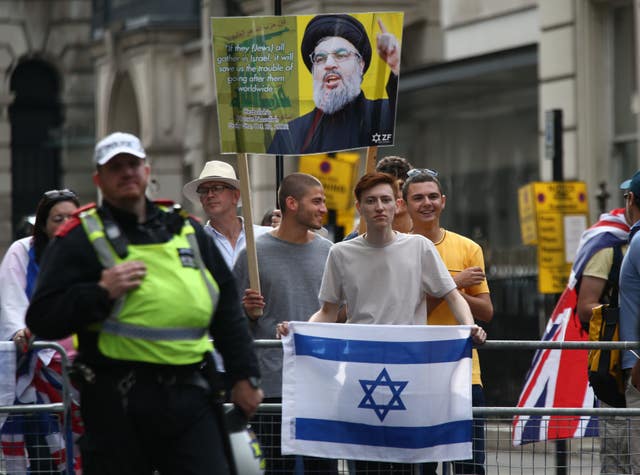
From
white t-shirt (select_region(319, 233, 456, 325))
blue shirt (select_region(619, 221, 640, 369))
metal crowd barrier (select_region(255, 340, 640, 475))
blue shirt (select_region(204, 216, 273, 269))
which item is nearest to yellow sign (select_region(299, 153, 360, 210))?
blue shirt (select_region(204, 216, 273, 269))

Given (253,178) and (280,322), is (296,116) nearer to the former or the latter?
(280,322)

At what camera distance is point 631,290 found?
9.16 metres

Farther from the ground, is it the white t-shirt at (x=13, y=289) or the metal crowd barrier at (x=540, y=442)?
the white t-shirt at (x=13, y=289)

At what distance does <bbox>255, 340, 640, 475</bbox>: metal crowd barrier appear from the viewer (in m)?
9.05

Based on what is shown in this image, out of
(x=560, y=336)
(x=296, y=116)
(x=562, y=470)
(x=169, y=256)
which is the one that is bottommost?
(x=562, y=470)

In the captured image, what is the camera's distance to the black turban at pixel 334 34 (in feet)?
33.8

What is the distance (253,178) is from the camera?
92.6 ft

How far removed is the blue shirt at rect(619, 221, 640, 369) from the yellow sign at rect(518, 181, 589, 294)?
20.0 feet

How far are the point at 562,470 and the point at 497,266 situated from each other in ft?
32.3

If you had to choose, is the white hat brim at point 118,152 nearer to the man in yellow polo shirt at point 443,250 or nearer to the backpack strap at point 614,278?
the man in yellow polo shirt at point 443,250

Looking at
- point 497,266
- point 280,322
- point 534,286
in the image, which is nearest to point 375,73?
point 280,322

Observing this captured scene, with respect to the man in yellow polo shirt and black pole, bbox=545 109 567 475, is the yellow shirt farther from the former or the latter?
black pole, bbox=545 109 567 475

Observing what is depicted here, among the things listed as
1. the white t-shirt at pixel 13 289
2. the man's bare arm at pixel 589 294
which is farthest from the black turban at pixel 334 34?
the white t-shirt at pixel 13 289

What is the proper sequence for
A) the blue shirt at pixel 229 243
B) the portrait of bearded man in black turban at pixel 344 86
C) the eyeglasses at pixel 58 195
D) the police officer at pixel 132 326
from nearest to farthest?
1. the police officer at pixel 132 326
2. the eyeglasses at pixel 58 195
3. the portrait of bearded man in black turban at pixel 344 86
4. the blue shirt at pixel 229 243
